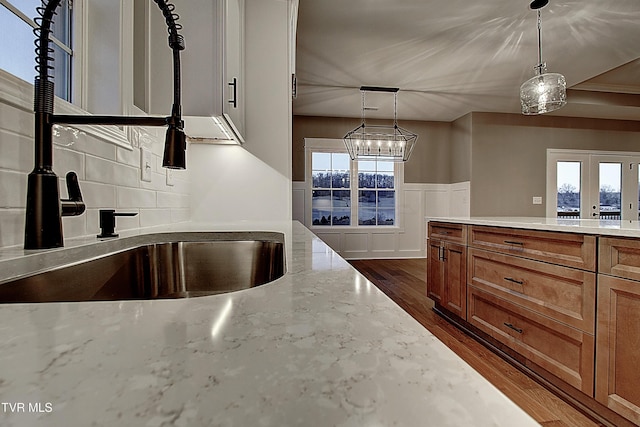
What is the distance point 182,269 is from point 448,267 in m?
2.21

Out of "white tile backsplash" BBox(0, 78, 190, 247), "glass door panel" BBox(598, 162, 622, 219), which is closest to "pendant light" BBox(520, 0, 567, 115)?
"white tile backsplash" BBox(0, 78, 190, 247)

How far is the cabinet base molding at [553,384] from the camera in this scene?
1472 mm

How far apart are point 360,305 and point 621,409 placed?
5.40 ft

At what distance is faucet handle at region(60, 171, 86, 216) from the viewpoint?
2.58 ft

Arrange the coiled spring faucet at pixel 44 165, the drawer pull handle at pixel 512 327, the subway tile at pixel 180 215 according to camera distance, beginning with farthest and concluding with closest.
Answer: the drawer pull handle at pixel 512 327, the subway tile at pixel 180 215, the coiled spring faucet at pixel 44 165

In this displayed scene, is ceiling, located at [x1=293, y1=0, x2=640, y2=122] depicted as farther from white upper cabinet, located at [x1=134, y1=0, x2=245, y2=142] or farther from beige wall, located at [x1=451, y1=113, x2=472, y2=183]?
white upper cabinet, located at [x1=134, y1=0, x2=245, y2=142]

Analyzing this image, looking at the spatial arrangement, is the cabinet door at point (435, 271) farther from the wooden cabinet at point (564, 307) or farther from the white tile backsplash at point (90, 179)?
the white tile backsplash at point (90, 179)

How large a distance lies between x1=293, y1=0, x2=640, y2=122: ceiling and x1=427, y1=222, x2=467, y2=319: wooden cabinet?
1.67 meters

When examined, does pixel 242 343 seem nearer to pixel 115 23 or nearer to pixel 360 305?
pixel 360 305

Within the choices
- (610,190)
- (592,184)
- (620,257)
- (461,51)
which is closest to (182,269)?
(620,257)

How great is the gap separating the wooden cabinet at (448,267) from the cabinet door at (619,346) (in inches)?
41.2

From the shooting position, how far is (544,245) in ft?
6.05

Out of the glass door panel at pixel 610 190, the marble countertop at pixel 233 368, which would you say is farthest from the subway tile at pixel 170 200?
the glass door panel at pixel 610 190

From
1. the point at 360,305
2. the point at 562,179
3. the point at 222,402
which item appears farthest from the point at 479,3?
the point at 562,179
